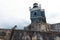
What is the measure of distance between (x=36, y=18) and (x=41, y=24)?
4371 millimetres

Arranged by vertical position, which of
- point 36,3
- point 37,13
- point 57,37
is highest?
point 36,3

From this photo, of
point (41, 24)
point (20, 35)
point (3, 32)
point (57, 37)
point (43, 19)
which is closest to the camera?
point (3, 32)

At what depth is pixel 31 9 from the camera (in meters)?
40.7

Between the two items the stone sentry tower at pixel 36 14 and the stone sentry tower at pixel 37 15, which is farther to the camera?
the stone sentry tower at pixel 36 14

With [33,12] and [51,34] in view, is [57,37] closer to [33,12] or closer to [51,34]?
[51,34]

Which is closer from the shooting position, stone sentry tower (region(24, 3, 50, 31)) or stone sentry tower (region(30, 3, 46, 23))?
stone sentry tower (region(24, 3, 50, 31))

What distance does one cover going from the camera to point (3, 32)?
58.2 ft

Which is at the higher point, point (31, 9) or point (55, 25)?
point (31, 9)

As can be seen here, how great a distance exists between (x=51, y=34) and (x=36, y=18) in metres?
17.3

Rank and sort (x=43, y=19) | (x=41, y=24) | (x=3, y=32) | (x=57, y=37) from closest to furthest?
(x=3, y=32)
(x=57, y=37)
(x=41, y=24)
(x=43, y=19)

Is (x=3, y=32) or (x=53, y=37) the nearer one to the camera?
(x=3, y=32)

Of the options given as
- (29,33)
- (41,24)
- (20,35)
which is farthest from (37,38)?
(41,24)

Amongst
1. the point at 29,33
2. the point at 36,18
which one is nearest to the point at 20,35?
the point at 29,33

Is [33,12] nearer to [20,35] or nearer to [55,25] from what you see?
[55,25]
